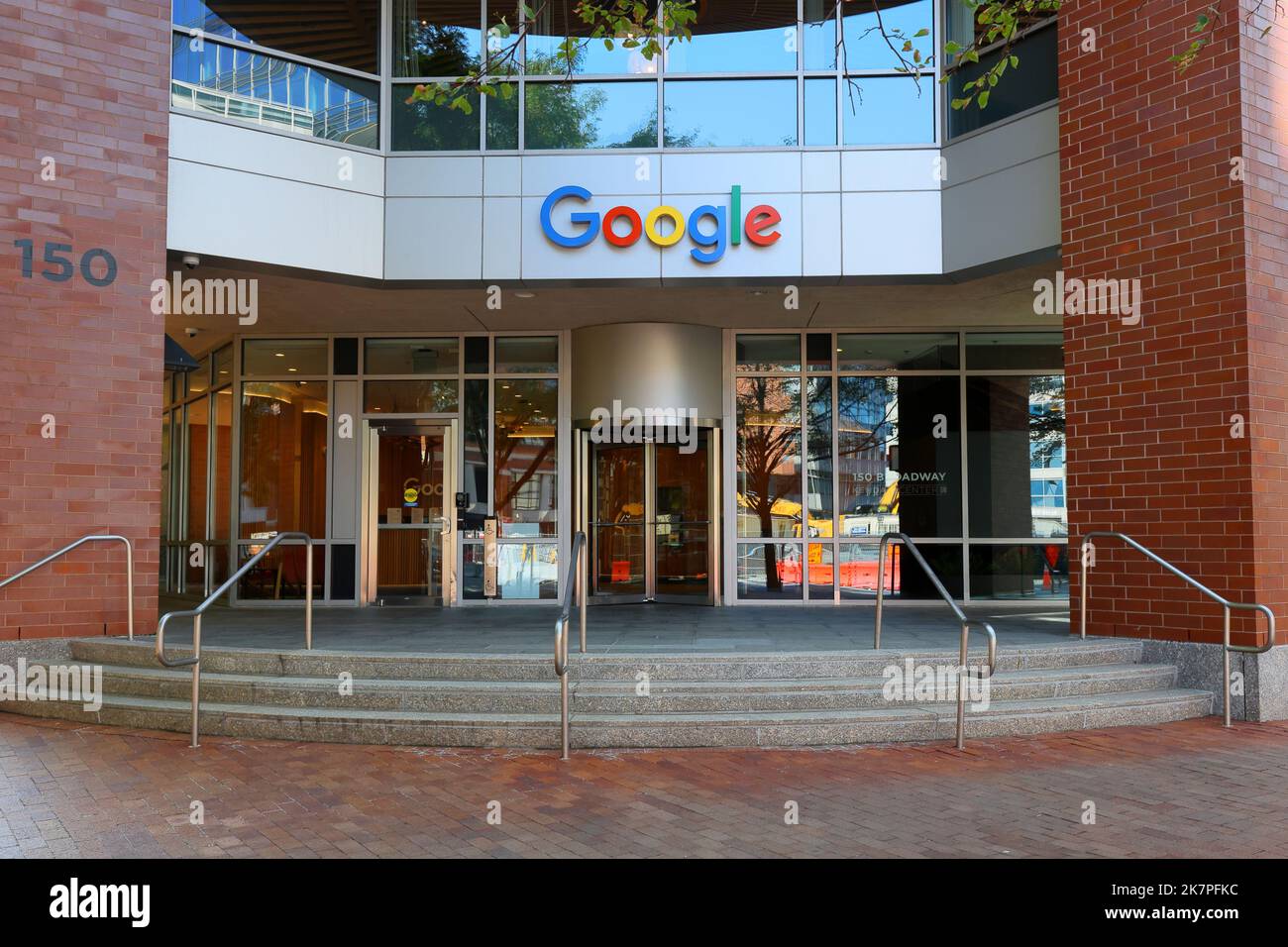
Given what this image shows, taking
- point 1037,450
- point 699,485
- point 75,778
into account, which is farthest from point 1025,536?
point 75,778

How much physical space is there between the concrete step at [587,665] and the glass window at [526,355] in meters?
6.05

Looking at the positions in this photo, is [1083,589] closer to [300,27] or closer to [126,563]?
[126,563]

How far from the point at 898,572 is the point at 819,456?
180 centimetres

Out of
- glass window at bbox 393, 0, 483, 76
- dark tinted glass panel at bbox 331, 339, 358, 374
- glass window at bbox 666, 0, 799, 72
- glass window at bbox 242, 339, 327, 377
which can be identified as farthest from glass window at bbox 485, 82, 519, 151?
glass window at bbox 242, 339, 327, 377

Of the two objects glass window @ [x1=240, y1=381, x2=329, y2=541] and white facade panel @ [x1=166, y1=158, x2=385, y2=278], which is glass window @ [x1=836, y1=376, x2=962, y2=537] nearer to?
white facade panel @ [x1=166, y1=158, x2=385, y2=278]

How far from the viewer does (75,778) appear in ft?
19.5

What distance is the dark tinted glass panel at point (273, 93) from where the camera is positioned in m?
9.87

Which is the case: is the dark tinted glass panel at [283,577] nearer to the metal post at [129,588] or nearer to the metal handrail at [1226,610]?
the metal post at [129,588]

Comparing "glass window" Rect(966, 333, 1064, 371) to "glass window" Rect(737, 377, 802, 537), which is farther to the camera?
"glass window" Rect(966, 333, 1064, 371)

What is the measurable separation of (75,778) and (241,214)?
5872mm

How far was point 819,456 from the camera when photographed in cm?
1298

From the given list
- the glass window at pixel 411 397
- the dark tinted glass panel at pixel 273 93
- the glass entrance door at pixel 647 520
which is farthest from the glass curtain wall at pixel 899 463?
the dark tinted glass panel at pixel 273 93

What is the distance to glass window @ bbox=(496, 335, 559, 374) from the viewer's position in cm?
1313

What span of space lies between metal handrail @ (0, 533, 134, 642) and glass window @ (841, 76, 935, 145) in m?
8.19
